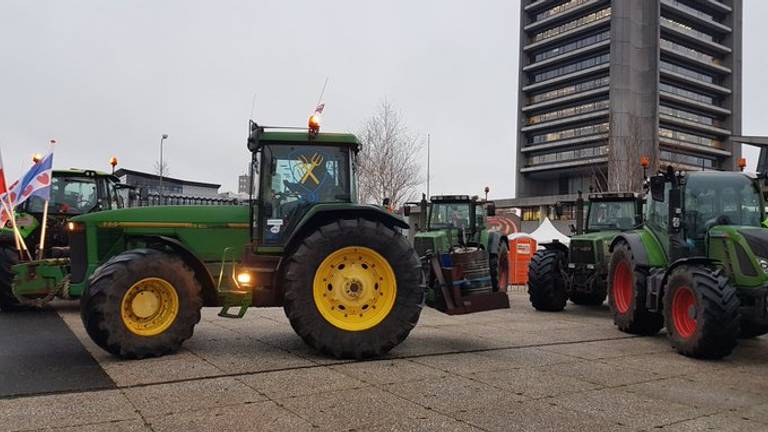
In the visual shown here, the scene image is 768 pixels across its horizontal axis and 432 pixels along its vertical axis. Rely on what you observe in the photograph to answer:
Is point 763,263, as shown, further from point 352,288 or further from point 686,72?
point 686,72

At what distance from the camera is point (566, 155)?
77.4 meters

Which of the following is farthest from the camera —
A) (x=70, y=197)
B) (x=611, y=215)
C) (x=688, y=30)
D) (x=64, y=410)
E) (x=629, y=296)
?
(x=688, y=30)

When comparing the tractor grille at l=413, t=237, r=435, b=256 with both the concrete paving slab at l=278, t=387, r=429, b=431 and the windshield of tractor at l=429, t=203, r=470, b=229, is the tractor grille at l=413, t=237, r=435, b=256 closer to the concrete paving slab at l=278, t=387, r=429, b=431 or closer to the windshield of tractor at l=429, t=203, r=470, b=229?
the windshield of tractor at l=429, t=203, r=470, b=229

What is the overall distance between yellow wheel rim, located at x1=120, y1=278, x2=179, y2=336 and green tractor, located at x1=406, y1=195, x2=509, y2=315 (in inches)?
129

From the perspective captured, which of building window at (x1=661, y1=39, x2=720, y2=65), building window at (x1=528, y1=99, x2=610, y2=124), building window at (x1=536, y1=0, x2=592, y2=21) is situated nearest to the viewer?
building window at (x1=528, y1=99, x2=610, y2=124)

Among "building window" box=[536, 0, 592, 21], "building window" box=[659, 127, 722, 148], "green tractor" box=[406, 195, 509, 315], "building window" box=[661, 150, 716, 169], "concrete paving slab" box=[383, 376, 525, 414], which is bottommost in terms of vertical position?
"concrete paving slab" box=[383, 376, 525, 414]

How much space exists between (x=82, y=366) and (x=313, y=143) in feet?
11.0

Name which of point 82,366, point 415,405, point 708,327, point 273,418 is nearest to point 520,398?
point 415,405

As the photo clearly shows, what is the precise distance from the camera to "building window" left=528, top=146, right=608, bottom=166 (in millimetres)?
73231

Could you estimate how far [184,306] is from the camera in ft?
21.9

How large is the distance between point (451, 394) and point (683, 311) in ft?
12.8

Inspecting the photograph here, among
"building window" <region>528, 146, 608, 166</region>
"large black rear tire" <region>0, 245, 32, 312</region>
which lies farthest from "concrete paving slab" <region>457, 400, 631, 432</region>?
"building window" <region>528, 146, 608, 166</region>

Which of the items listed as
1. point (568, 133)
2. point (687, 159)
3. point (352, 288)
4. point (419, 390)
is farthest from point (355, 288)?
point (687, 159)

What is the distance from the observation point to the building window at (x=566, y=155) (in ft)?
240
